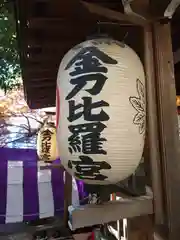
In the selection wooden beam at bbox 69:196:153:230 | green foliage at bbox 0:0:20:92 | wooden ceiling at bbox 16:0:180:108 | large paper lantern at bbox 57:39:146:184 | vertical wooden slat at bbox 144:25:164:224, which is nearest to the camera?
large paper lantern at bbox 57:39:146:184

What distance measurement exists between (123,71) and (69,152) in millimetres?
499

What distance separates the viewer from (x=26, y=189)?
5965 mm

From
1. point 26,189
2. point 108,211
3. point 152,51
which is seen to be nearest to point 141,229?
point 108,211

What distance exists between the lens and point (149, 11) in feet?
5.41

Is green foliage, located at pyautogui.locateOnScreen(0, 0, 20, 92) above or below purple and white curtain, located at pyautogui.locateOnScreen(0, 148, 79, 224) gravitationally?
above

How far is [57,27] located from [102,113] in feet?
3.18

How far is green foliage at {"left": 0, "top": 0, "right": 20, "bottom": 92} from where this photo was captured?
2.89 m

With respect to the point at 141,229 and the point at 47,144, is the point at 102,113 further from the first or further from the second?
the point at 47,144

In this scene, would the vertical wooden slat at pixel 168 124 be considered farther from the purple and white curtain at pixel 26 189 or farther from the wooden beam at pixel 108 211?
the purple and white curtain at pixel 26 189

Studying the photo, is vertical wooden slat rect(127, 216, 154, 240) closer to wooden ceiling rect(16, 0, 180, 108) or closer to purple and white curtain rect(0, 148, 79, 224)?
wooden ceiling rect(16, 0, 180, 108)

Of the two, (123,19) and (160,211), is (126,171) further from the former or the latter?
(123,19)

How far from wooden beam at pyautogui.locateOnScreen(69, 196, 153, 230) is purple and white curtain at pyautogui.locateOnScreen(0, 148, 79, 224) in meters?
4.23

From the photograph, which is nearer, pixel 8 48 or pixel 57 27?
pixel 57 27

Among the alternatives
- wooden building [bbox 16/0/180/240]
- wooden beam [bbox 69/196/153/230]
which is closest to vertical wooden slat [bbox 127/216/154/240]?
wooden building [bbox 16/0/180/240]
